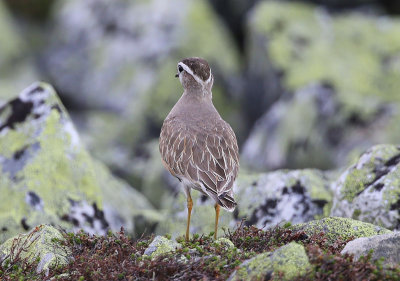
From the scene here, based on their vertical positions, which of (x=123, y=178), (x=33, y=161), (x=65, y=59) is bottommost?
A: (x=33, y=161)

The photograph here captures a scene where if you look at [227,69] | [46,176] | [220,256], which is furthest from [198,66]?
[227,69]

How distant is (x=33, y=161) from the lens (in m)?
11.2

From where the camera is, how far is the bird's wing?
8.98 metres

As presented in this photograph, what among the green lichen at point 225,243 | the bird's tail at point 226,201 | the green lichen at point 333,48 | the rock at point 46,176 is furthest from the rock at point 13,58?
the green lichen at point 225,243

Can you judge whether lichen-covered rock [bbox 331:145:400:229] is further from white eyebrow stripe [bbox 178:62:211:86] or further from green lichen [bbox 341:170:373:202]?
white eyebrow stripe [bbox 178:62:211:86]

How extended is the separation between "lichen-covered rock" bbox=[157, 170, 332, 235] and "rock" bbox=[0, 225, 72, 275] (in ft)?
9.72

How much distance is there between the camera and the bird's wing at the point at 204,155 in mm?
8984

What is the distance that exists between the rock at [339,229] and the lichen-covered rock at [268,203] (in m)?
1.87

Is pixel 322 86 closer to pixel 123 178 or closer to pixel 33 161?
pixel 123 178

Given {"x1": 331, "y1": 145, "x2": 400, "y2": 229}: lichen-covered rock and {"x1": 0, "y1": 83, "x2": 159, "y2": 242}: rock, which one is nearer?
{"x1": 331, "y1": 145, "x2": 400, "y2": 229}: lichen-covered rock

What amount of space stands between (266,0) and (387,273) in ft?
49.4

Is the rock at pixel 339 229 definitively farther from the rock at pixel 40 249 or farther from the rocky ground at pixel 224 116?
the rock at pixel 40 249

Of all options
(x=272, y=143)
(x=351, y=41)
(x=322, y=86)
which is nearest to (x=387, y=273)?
(x=272, y=143)

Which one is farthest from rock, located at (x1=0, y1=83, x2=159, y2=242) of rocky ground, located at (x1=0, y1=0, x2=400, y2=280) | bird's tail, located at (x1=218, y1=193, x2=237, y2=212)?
bird's tail, located at (x1=218, y1=193, x2=237, y2=212)
